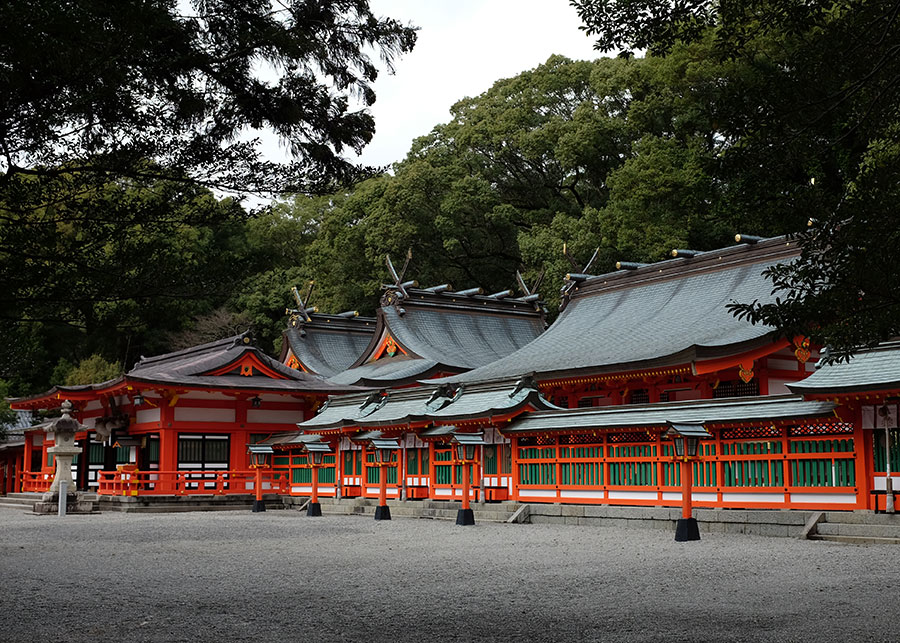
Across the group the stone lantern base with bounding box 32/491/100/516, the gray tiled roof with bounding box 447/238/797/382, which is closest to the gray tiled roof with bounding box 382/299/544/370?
the gray tiled roof with bounding box 447/238/797/382

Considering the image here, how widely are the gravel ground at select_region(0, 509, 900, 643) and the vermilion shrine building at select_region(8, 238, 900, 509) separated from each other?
5.88 feet

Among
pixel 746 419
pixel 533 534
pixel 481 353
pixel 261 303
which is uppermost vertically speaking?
pixel 261 303

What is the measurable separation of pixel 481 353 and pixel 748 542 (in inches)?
740

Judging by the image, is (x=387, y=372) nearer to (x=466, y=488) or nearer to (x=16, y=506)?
(x=16, y=506)

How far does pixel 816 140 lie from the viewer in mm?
7555

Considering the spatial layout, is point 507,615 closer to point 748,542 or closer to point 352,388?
point 748,542

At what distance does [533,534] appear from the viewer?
1586cm

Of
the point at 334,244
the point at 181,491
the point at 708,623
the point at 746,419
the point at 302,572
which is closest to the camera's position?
the point at 708,623

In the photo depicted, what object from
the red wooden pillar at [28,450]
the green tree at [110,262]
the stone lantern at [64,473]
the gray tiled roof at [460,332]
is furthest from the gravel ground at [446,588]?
the red wooden pillar at [28,450]

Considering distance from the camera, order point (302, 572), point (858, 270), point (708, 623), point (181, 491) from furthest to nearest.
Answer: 1. point (181, 491)
2. point (302, 572)
3. point (708, 623)
4. point (858, 270)

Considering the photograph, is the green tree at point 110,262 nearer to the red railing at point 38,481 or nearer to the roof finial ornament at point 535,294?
the red railing at point 38,481

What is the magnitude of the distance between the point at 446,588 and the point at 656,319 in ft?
51.5

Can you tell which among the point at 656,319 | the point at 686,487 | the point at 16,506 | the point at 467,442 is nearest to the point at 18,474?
the point at 16,506

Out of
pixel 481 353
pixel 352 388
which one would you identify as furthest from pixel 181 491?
pixel 481 353
